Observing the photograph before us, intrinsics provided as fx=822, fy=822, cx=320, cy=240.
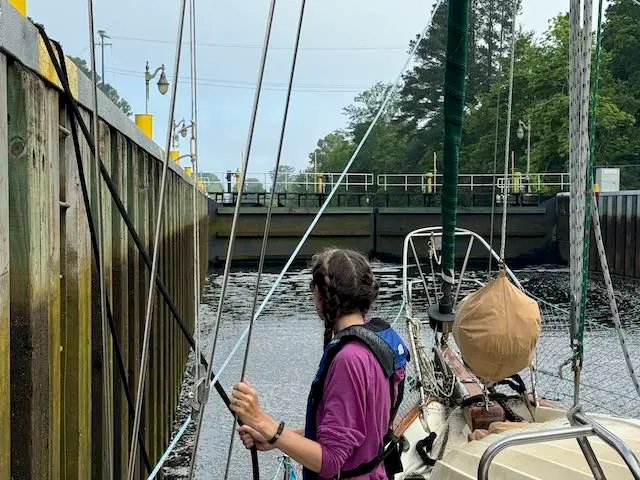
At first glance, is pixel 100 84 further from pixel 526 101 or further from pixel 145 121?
pixel 526 101

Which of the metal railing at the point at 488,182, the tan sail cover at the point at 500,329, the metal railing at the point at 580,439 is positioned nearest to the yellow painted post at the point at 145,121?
the tan sail cover at the point at 500,329

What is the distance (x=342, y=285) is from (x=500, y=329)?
7.35ft

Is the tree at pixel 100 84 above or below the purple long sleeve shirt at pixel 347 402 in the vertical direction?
above

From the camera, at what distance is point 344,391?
2.14 meters

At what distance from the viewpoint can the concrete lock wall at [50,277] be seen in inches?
107

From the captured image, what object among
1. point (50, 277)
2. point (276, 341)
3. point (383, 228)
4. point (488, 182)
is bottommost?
point (276, 341)

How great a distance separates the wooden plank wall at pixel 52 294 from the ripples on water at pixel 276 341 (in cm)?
312

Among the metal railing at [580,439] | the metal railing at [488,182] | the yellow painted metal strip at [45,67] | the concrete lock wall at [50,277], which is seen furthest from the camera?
the metal railing at [488,182]

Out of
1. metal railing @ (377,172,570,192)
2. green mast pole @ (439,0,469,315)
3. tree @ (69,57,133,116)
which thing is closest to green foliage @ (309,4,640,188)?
metal railing @ (377,172,570,192)

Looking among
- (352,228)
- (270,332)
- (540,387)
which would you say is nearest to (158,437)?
(540,387)

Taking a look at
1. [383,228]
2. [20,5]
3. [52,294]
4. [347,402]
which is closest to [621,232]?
[383,228]

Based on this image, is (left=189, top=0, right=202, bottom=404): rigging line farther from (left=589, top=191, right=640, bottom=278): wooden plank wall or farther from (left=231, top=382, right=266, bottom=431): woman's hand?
(left=589, top=191, right=640, bottom=278): wooden plank wall

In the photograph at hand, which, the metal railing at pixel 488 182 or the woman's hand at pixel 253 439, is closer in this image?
the woman's hand at pixel 253 439

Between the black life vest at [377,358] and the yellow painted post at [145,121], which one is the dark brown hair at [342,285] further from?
the yellow painted post at [145,121]
